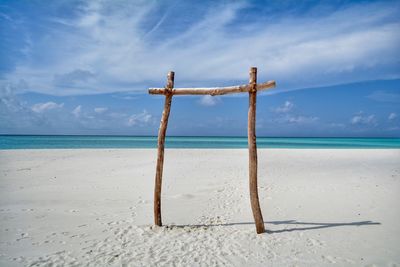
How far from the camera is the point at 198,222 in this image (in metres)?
6.80

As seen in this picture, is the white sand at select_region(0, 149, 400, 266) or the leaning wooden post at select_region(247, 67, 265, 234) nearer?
the white sand at select_region(0, 149, 400, 266)

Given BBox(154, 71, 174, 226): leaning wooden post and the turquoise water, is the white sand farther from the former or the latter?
the turquoise water

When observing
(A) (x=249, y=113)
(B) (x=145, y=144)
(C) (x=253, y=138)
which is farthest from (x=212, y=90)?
(B) (x=145, y=144)

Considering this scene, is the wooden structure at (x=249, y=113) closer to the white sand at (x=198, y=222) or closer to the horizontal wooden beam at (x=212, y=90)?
the horizontal wooden beam at (x=212, y=90)

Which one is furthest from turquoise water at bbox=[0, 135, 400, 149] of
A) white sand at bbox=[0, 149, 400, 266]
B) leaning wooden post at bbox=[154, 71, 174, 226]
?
leaning wooden post at bbox=[154, 71, 174, 226]

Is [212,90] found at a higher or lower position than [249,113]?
higher

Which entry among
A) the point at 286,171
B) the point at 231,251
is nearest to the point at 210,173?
the point at 286,171

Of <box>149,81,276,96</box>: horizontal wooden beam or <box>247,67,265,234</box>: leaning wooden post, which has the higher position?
<box>149,81,276,96</box>: horizontal wooden beam

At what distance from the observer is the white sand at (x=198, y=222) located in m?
4.86

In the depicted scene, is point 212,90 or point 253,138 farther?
point 212,90

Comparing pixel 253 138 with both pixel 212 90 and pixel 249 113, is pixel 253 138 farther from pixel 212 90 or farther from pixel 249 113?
pixel 212 90

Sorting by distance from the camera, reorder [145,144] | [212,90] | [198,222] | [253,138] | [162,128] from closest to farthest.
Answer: [253,138] → [212,90] → [162,128] → [198,222] → [145,144]

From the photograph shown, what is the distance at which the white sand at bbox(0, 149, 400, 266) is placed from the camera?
191 inches

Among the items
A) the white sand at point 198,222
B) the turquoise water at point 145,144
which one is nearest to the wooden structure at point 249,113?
the white sand at point 198,222
